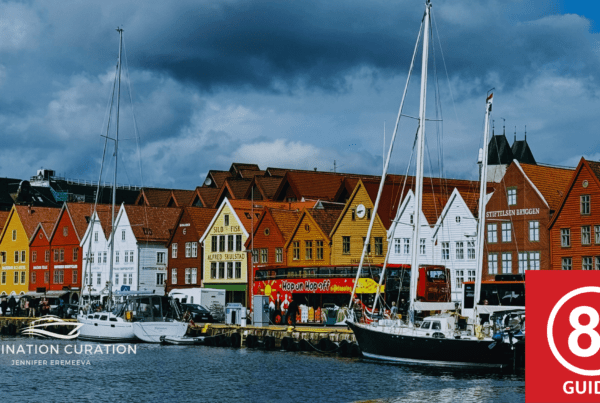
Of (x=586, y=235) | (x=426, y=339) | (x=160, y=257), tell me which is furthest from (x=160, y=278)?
(x=426, y=339)

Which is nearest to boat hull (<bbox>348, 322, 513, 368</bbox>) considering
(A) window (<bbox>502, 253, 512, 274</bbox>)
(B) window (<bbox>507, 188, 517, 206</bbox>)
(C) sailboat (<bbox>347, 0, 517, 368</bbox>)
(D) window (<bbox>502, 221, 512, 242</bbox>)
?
(C) sailboat (<bbox>347, 0, 517, 368</bbox>)

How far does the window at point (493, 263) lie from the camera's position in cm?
7269

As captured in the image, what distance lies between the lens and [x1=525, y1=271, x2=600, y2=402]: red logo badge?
42.6ft

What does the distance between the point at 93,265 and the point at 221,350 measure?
173 feet

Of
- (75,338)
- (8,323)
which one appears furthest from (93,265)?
(75,338)

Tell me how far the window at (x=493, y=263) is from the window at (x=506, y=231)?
1606 millimetres

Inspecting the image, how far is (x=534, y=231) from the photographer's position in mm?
70938

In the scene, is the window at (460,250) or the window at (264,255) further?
the window at (264,255)

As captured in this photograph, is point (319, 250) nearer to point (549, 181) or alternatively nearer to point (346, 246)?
point (346, 246)

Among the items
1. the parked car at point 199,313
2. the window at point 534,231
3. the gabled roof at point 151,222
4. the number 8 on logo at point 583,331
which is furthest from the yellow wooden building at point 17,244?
the number 8 on logo at point 583,331

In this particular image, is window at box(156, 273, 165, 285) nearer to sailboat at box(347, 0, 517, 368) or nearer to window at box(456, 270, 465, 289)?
window at box(456, 270, 465, 289)

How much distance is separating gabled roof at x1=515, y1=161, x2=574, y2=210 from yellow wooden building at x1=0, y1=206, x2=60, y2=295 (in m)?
70.2

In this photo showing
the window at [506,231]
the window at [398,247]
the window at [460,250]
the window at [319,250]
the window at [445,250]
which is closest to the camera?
the window at [506,231]

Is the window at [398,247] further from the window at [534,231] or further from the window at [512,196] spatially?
the window at [534,231]
